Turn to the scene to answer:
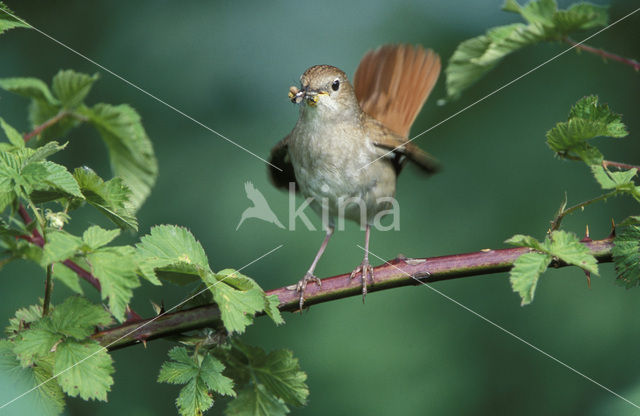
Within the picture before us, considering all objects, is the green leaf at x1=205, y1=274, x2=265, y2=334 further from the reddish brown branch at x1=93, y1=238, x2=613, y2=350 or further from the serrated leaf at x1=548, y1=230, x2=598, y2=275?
the serrated leaf at x1=548, y1=230, x2=598, y2=275

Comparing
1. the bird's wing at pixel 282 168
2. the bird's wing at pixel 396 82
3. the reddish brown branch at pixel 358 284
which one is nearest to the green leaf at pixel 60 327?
the reddish brown branch at pixel 358 284

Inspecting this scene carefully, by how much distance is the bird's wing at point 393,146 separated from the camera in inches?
101

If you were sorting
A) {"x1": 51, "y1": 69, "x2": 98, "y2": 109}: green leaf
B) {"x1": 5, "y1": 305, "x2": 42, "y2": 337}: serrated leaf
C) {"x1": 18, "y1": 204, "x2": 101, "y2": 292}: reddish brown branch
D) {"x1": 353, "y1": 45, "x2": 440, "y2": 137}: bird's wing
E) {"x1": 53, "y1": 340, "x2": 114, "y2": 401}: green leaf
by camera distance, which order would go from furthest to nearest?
{"x1": 353, "y1": 45, "x2": 440, "y2": 137}: bird's wing
{"x1": 51, "y1": 69, "x2": 98, "y2": 109}: green leaf
{"x1": 5, "y1": 305, "x2": 42, "y2": 337}: serrated leaf
{"x1": 18, "y1": 204, "x2": 101, "y2": 292}: reddish brown branch
{"x1": 53, "y1": 340, "x2": 114, "y2": 401}: green leaf

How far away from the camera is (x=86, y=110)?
1942 millimetres

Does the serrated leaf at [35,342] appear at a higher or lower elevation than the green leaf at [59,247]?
lower

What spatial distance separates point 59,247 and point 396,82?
199 centimetres

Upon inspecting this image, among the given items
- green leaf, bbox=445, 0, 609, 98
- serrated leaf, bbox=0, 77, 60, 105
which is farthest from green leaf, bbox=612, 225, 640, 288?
serrated leaf, bbox=0, 77, 60, 105

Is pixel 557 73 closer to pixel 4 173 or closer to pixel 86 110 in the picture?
pixel 86 110

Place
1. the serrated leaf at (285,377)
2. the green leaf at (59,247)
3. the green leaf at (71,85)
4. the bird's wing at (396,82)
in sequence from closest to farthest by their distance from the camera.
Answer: the green leaf at (59,247)
the serrated leaf at (285,377)
the green leaf at (71,85)
the bird's wing at (396,82)

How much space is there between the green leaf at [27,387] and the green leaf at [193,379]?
0.21 meters

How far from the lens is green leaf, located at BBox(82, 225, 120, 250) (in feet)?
4.03

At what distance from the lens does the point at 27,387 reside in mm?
1329

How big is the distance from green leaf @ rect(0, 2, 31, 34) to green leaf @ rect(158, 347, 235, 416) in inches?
28.4

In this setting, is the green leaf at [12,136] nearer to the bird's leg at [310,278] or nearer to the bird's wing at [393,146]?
the bird's leg at [310,278]
